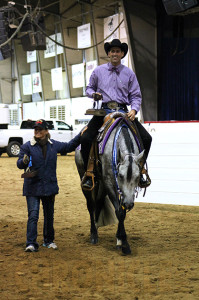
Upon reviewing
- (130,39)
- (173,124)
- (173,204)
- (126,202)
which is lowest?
(173,204)

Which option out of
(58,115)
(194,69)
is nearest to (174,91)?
(194,69)

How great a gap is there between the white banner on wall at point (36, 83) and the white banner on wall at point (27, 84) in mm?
431

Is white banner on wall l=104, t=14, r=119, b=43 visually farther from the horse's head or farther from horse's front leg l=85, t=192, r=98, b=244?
the horse's head

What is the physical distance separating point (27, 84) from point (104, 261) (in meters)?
31.3

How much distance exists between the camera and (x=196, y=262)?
535 centimetres

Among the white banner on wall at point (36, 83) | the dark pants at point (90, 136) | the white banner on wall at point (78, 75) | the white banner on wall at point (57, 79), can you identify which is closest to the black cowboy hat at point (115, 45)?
the dark pants at point (90, 136)

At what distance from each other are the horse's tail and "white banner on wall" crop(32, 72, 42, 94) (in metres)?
27.9

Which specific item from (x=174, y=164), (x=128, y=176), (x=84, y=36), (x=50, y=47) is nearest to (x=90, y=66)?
Result: (x=84, y=36)

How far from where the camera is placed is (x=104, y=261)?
5418 millimetres

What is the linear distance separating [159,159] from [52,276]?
5.33 metres

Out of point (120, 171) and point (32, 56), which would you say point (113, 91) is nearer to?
point (120, 171)

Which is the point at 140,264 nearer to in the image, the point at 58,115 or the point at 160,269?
the point at 160,269

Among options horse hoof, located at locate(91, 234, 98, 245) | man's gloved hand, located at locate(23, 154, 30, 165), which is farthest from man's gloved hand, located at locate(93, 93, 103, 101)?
horse hoof, located at locate(91, 234, 98, 245)

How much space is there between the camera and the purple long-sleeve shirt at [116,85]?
647 cm
